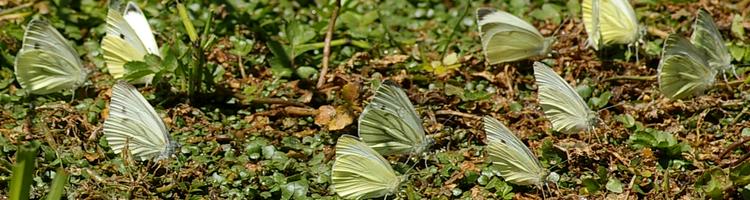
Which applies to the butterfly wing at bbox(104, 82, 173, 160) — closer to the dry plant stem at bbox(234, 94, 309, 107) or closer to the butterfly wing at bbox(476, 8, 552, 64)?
the dry plant stem at bbox(234, 94, 309, 107)

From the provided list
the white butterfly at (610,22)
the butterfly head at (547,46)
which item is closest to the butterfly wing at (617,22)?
the white butterfly at (610,22)

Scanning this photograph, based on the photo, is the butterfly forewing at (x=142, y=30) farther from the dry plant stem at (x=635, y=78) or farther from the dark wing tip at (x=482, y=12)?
the dry plant stem at (x=635, y=78)

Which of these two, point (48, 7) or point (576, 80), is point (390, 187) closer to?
point (576, 80)

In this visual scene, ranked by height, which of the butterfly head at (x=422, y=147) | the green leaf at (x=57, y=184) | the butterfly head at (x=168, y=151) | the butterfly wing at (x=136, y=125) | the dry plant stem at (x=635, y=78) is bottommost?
the dry plant stem at (x=635, y=78)

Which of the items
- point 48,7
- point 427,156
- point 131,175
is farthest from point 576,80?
point 48,7

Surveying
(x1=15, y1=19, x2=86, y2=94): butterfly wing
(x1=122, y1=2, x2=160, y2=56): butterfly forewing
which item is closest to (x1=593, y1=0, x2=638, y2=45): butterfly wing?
(x1=122, y1=2, x2=160, y2=56): butterfly forewing

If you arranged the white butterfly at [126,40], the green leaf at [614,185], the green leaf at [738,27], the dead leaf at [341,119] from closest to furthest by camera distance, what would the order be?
the green leaf at [614,185] < the dead leaf at [341,119] < the white butterfly at [126,40] < the green leaf at [738,27]

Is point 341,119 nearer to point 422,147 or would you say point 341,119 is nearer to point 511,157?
point 422,147

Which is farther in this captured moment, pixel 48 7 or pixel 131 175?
pixel 48 7

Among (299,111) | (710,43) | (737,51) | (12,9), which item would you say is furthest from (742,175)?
(12,9)
